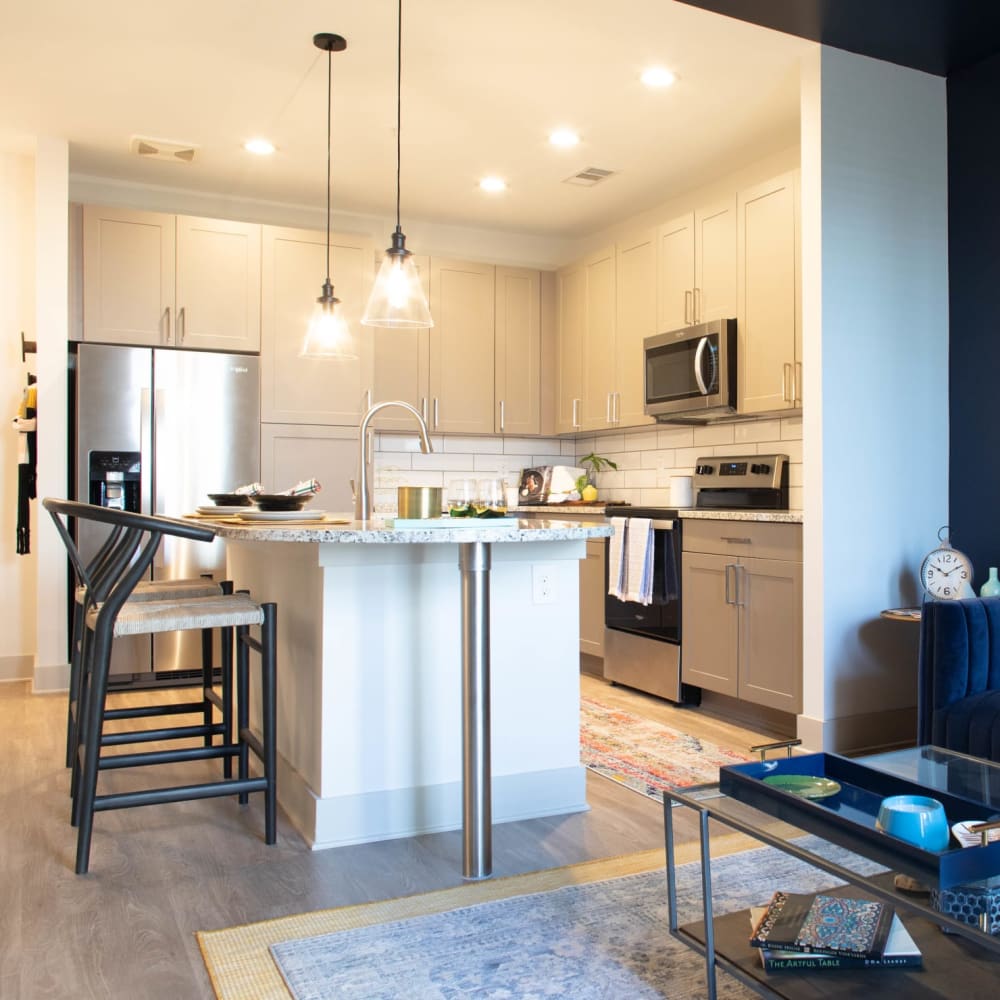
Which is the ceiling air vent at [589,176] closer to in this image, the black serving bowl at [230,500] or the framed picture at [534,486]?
the framed picture at [534,486]

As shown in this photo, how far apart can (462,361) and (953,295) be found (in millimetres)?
2834

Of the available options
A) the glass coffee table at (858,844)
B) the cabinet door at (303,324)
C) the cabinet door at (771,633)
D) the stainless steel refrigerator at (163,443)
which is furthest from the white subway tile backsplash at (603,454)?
the glass coffee table at (858,844)

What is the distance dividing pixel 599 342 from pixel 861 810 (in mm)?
4150

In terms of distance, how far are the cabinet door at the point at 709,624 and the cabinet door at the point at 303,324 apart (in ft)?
6.89

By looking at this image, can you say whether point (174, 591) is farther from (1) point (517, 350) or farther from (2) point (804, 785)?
(1) point (517, 350)

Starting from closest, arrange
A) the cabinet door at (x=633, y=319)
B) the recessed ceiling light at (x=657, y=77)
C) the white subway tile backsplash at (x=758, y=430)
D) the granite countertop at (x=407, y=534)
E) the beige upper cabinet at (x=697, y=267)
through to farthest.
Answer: the granite countertop at (x=407, y=534) → the recessed ceiling light at (x=657, y=77) → the beige upper cabinet at (x=697, y=267) → the white subway tile backsplash at (x=758, y=430) → the cabinet door at (x=633, y=319)

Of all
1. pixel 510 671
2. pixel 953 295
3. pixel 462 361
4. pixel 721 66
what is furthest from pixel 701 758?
pixel 462 361

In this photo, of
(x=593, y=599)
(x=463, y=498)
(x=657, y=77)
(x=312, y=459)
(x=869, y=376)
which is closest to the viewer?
(x=463, y=498)

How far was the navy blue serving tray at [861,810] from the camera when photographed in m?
1.30

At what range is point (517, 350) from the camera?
586 centimetres

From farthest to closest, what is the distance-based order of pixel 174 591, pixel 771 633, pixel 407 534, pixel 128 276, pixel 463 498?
pixel 128 276 < pixel 771 633 < pixel 174 591 < pixel 463 498 < pixel 407 534

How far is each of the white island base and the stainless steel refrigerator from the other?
202 cm

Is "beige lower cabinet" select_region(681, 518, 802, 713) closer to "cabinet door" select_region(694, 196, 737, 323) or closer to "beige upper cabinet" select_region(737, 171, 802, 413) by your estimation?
"beige upper cabinet" select_region(737, 171, 802, 413)

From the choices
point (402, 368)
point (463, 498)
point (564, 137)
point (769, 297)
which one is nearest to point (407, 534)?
point (463, 498)
